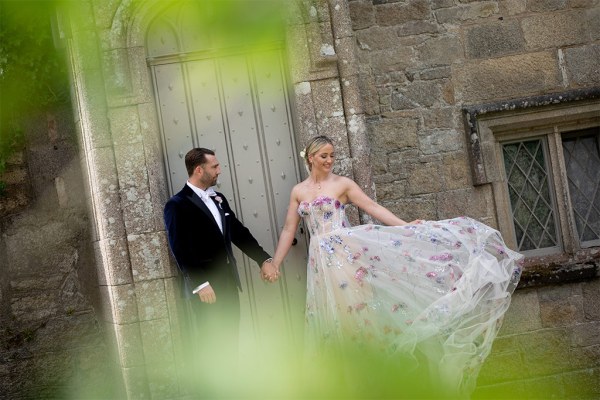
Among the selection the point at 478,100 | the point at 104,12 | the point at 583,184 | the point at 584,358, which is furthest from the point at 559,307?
the point at 104,12

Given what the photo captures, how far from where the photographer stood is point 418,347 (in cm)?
547

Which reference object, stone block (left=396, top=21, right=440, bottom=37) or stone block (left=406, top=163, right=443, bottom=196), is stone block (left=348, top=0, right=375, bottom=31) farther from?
stone block (left=406, top=163, right=443, bottom=196)

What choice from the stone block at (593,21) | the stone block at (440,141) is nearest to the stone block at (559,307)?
the stone block at (440,141)

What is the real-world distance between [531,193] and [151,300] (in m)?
3.15

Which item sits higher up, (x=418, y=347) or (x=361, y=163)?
(x=361, y=163)

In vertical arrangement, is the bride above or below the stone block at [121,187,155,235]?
below

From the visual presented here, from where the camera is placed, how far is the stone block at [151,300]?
605cm

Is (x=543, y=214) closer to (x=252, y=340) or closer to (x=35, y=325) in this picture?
(x=252, y=340)

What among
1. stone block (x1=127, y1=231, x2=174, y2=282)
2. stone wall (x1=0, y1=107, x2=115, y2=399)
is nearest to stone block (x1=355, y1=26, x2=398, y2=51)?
stone block (x1=127, y1=231, x2=174, y2=282)

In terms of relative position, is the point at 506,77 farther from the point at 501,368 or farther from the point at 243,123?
the point at 501,368

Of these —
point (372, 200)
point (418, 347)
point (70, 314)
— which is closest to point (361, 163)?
point (372, 200)

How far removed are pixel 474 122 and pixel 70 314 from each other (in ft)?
11.4

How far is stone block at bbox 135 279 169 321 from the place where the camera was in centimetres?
605

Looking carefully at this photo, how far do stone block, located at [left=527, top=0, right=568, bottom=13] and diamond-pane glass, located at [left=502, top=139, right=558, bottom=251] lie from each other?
1.05m
